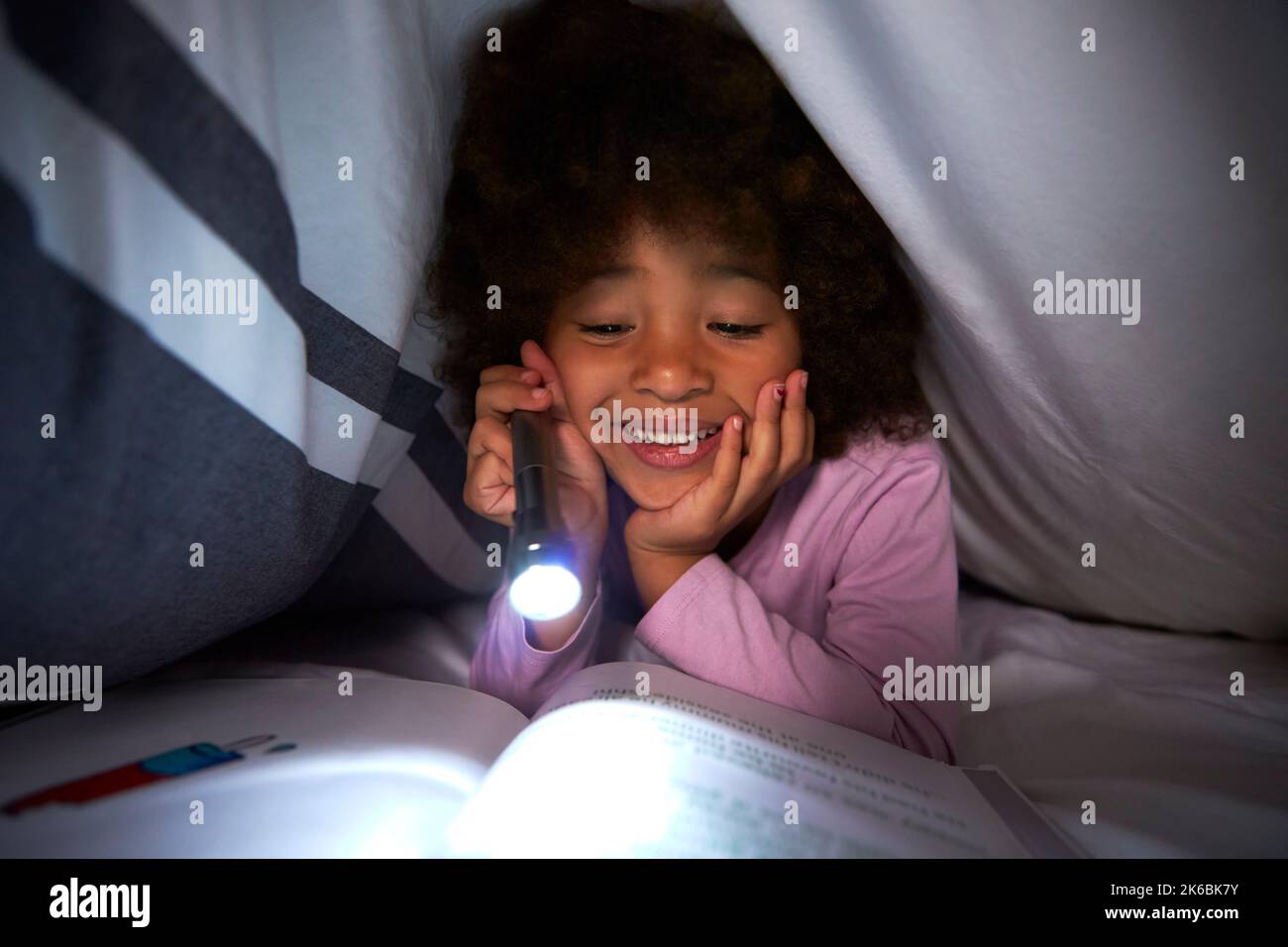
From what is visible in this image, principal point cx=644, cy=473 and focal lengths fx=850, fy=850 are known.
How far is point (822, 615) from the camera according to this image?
3.25ft

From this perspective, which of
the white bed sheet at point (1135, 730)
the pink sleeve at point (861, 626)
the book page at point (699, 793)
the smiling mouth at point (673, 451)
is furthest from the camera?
the smiling mouth at point (673, 451)

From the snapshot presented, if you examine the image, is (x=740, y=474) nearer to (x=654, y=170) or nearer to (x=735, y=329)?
(x=735, y=329)

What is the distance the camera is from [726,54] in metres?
0.79

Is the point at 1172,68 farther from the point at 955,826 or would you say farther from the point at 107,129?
the point at 107,129

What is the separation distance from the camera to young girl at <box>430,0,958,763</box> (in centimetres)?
79

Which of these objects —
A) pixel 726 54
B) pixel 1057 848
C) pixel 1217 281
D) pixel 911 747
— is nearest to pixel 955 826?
pixel 1057 848

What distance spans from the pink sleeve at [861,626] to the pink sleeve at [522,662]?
0.08 meters

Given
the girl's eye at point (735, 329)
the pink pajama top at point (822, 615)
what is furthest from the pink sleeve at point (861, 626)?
the girl's eye at point (735, 329)

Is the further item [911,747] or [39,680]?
[911,747]

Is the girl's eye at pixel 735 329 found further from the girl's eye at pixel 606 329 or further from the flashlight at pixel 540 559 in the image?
the flashlight at pixel 540 559

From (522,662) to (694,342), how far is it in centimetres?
36

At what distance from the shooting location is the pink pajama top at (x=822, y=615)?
77 centimetres

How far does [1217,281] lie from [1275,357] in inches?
3.4
